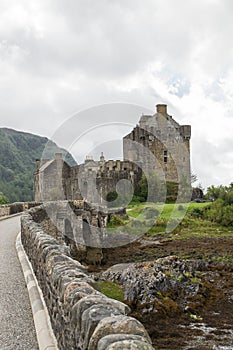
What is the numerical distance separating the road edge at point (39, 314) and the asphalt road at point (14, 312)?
0.08 metres

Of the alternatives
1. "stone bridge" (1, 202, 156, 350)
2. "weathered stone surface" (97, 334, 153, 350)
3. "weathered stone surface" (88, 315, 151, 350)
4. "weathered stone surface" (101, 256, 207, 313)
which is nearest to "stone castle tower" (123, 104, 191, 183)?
"weathered stone surface" (101, 256, 207, 313)

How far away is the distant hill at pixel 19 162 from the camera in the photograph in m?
72.5

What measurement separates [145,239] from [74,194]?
41.5ft

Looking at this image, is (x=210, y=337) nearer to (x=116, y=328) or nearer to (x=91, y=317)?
(x=91, y=317)

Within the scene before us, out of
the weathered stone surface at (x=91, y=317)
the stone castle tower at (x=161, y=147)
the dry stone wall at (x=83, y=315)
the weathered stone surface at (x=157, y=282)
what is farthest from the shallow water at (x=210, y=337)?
the stone castle tower at (x=161, y=147)

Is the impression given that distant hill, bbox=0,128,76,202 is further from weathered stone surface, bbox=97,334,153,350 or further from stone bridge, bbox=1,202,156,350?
weathered stone surface, bbox=97,334,153,350

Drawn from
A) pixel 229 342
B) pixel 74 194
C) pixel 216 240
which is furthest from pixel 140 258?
pixel 74 194

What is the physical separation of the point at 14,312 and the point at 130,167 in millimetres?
37642

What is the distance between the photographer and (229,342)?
1016cm

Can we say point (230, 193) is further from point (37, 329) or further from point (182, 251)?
point (37, 329)

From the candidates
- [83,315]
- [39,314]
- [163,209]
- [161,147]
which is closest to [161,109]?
[161,147]

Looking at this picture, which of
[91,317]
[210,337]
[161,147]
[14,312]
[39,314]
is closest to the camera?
[91,317]

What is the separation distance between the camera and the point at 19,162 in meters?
94.6

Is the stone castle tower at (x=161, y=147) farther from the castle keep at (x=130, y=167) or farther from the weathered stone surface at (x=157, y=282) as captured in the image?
the weathered stone surface at (x=157, y=282)
